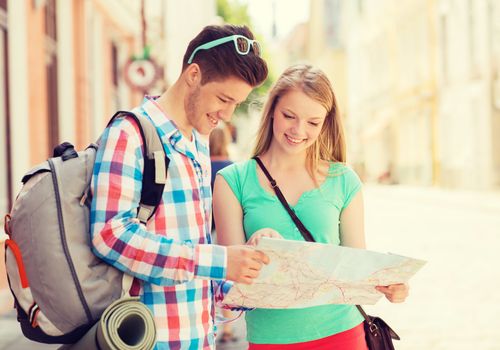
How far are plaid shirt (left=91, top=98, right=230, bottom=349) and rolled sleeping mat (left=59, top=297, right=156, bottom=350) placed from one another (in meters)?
0.09

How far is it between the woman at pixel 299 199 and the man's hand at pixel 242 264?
498 mm

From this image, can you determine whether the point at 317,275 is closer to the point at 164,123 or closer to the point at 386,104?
the point at 164,123

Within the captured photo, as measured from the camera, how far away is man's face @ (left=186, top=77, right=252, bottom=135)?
6.66 ft

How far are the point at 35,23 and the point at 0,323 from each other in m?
3.80

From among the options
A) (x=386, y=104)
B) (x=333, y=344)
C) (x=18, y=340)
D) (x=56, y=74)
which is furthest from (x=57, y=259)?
(x=386, y=104)

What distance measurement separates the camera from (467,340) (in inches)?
227

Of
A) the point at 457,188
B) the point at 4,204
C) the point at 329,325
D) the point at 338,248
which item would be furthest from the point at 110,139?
the point at 457,188

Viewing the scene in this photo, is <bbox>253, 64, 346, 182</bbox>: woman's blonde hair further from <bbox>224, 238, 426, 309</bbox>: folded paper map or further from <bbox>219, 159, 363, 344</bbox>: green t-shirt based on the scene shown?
<bbox>224, 238, 426, 309</bbox>: folded paper map

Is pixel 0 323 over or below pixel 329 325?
below

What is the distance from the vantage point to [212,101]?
2039 millimetres

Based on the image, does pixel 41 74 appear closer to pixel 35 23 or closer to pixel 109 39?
pixel 35 23

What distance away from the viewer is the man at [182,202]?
69.7 inches

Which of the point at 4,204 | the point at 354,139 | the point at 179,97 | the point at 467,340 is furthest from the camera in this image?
the point at 354,139

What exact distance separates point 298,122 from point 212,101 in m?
0.52
